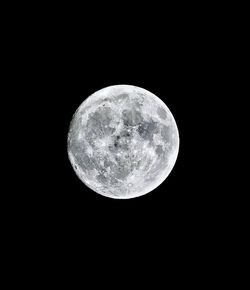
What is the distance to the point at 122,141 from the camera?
21.5 ft

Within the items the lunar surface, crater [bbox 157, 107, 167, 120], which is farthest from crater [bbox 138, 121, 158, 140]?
crater [bbox 157, 107, 167, 120]

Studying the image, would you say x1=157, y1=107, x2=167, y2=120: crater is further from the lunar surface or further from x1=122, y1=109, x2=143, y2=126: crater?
x1=122, y1=109, x2=143, y2=126: crater

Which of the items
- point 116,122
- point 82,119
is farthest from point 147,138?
point 82,119

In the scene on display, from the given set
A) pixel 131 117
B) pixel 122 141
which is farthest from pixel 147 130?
pixel 122 141

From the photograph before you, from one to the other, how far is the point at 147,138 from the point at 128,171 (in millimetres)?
561

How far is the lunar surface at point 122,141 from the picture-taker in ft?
21.6

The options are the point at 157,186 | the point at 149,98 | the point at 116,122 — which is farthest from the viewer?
the point at 157,186

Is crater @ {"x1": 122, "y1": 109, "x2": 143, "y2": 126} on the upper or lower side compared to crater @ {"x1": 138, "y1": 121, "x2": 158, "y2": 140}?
upper

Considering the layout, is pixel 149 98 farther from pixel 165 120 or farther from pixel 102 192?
pixel 102 192

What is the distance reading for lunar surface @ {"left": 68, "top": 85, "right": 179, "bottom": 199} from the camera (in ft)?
21.6

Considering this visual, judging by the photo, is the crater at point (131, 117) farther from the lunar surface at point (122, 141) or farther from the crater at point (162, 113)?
the crater at point (162, 113)

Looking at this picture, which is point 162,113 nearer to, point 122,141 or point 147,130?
point 147,130

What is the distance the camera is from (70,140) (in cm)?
713

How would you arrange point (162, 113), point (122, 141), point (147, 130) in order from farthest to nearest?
point (162, 113)
point (147, 130)
point (122, 141)
